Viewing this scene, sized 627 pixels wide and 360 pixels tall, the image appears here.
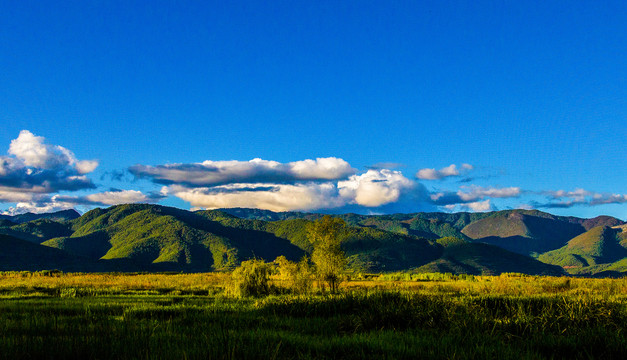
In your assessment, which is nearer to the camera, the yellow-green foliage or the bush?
the bush

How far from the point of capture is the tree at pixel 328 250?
141 ft

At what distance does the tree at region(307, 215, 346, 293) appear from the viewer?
43.1 meters

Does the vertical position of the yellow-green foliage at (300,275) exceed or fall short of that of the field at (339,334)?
it falls short

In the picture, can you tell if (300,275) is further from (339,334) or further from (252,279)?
(339,334)

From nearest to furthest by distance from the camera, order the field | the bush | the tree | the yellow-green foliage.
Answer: the field < the bush < the yellow-green foliage < the tree

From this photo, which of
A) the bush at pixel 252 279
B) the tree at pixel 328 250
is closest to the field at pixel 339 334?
the bush at pixel 252 279

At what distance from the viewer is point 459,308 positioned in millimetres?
15219

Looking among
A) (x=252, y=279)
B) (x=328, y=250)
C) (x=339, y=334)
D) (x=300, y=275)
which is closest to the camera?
(x=339, y=334)

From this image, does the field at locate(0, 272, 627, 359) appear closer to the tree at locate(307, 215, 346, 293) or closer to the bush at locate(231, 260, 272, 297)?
the bush at locate(231, 260, 272, 297)

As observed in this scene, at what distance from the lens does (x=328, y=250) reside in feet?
141

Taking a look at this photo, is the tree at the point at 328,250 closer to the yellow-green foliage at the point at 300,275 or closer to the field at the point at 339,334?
the yellow-green foliage at the point at 300,275

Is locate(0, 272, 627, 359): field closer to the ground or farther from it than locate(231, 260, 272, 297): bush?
farther from it


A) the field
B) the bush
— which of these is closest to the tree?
the bush

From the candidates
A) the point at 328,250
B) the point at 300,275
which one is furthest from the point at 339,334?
the point at 328,250
